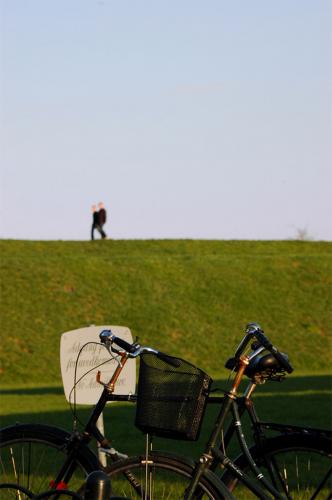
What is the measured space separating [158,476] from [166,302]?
3260cm

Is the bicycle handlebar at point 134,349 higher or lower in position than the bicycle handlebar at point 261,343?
lower

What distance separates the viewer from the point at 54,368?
31859mm

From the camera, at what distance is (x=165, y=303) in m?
37.3

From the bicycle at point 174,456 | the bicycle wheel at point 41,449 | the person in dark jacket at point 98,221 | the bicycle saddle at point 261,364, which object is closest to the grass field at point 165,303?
the person in dark jacket at point 98,221

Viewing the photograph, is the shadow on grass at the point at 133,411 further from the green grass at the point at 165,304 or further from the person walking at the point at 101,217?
the person walking at the point at 101,217

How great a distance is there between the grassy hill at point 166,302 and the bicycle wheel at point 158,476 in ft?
83.2

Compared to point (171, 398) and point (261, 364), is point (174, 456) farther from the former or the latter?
point (261, 364)

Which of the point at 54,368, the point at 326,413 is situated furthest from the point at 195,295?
the point at 326,413

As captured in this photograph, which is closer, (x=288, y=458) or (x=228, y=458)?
(x=228, y=458)

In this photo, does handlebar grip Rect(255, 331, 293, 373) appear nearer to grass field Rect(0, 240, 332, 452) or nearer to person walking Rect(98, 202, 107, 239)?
grass field Rect(0, 240, 332, 452)

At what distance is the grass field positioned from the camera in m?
32.7

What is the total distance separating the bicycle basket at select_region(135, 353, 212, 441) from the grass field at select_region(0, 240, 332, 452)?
21.3 metres

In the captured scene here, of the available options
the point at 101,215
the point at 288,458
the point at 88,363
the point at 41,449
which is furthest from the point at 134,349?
the point at 101,215

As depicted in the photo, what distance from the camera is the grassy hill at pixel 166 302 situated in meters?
33.5
